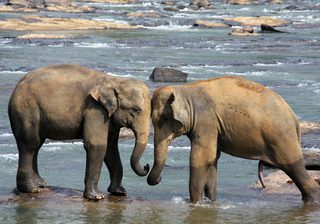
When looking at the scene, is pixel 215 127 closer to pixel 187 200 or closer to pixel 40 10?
pixel 187 200

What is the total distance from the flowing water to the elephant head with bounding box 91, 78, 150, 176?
2.93 ft

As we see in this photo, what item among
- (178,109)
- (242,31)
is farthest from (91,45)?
(178,109)

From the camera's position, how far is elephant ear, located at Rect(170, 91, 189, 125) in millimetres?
12977

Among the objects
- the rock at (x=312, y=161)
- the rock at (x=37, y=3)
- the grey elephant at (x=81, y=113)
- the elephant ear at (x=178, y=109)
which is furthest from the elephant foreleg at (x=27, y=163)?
the rock at (x=37, y=3)

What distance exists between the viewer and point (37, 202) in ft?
43.6

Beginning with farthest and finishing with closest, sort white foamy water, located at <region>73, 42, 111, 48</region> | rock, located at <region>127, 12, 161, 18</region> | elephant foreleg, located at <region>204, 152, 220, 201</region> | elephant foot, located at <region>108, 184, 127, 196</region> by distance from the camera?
rock, located at <region>127, 12, 161, 18</region>
white foamy water, located at <region>73, 42, 111, 48</region>
elephant foot, located at <region>108, 184, 127, 196</region>
elephant foreleg, located at <region>204, 152, 220, 201</region>

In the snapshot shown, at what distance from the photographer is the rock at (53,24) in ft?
182

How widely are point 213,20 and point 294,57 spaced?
23.8m

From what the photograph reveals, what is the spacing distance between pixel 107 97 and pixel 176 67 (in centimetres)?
2573

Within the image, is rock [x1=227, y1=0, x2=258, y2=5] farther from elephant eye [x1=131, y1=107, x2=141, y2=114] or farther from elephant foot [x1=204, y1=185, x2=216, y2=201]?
elephant eye [x1=131, y1=107, x2=141, y2=114]

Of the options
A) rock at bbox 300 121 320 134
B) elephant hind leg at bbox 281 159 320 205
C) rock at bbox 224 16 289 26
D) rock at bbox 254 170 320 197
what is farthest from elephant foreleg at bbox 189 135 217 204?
A: rock at bbox 224 16 289 26

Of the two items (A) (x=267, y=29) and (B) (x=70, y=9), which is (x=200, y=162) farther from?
(B) (x=70, y=9)

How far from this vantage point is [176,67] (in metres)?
38.7

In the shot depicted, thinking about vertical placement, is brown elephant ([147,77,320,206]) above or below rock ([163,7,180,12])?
above
